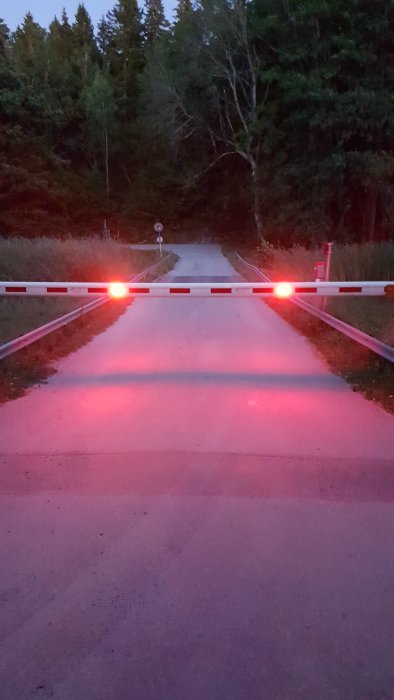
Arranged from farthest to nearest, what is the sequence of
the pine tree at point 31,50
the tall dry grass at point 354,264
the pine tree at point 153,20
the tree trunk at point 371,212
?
the pine tree at point 153,20 → the pine tree at point 31,50 → the tree trunk at point 371,212 → the tall dry grass at point 354,264

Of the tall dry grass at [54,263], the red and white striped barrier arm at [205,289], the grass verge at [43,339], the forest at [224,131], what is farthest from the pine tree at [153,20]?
the red and white striped barrier arm at [205,289]

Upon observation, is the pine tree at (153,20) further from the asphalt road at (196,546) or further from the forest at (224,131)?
the asphalt road at (196,546)

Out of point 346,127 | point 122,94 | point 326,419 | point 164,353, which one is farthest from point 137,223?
point 326,419

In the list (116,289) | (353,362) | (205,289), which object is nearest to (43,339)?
(116,289)

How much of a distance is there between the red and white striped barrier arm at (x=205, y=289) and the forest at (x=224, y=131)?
30.1m

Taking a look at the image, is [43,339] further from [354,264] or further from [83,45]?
[83,45]

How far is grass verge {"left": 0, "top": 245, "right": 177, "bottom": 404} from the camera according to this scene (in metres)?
8.82

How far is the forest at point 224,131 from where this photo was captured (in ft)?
124

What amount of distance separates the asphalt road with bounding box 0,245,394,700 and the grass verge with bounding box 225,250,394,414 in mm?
422

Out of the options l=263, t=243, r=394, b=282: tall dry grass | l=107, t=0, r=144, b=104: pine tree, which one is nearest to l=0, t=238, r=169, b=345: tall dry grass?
l=263, t=243, r=394, b=282: tall dry grass

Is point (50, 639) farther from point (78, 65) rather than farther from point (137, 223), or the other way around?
point (78, 65)

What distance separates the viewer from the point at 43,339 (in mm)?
11844

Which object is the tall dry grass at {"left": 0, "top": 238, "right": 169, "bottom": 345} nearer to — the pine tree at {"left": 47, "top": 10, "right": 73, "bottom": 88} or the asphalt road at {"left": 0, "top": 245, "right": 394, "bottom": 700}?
the asphalt road at {"left": 0, "top": 245, "right": 394, "bottom": 700}

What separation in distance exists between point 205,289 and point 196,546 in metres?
5.59
